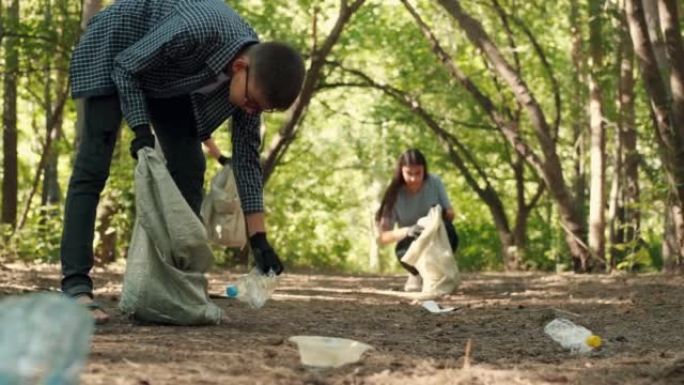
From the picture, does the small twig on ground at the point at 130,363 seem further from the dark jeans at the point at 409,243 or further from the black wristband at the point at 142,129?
the dark jeans at the point at 409,243

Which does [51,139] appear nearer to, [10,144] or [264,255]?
[10,144]

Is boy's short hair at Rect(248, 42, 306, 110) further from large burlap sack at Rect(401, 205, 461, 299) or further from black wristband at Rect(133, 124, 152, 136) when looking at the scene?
large burlap sack at Rect(401, 205, 461, 299)

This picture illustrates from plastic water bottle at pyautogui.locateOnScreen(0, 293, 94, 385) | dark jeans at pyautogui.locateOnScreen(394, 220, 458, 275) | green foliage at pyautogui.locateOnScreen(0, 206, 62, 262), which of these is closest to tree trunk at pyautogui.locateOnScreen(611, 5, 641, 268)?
dark jeans at pyautogui.locateOnScreen(394, 220, 458, 275)

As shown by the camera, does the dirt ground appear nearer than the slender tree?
Yes

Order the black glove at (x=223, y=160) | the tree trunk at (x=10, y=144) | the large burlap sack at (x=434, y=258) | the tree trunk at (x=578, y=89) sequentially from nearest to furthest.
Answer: the black glove at (x=223, y=160)
the large burlap sack at (x=434, y=258)
the tree trunk at (x=10, y=144)
the tree trunk at (x=578, y=89)

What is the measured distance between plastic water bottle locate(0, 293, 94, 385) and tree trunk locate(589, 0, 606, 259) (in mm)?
11575

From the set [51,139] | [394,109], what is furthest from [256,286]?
[394,109]

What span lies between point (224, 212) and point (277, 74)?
6.39 ft

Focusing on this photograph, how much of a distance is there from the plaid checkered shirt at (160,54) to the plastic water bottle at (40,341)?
245 cm

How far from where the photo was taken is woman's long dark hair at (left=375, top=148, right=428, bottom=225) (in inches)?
361

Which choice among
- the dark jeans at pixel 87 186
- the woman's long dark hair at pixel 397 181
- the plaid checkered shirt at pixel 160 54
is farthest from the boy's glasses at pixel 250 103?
the woman's long dark hair at pixel 397 181

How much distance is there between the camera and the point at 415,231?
902 cm

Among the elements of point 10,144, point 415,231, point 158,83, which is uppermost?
point 10,144

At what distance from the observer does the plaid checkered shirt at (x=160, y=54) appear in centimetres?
479
